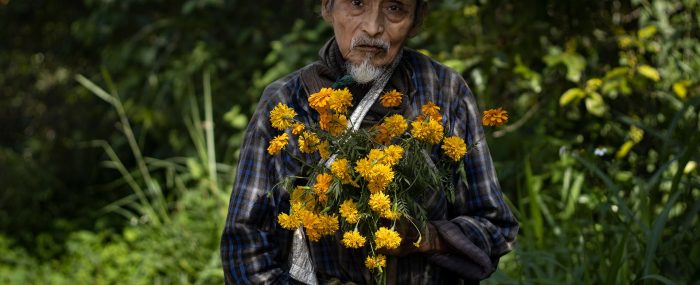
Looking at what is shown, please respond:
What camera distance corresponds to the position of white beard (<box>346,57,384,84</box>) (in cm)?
224

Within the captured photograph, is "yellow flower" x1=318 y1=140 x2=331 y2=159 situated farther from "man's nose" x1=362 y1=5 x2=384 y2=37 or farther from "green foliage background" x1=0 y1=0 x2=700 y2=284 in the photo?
"green foliage background" x1=0 y1=0 x2=700 y2=284

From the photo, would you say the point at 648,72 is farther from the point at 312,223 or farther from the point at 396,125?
the point at 312,223

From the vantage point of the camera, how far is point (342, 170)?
6.61ft

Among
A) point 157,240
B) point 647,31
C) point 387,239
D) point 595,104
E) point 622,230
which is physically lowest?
point 157,240

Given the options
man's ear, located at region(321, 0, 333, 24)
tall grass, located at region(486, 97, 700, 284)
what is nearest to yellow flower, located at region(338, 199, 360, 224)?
man's ear, located at region(321, 0, 333, 24)

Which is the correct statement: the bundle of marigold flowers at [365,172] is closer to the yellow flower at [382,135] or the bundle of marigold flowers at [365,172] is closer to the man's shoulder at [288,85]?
the yellow flower at [382,135]

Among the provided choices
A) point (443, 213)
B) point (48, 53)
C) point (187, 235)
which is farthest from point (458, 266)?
point (48, 53)

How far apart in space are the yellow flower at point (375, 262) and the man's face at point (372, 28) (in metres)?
0.45

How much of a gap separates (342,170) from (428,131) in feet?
0.65

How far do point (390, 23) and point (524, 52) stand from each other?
2.30 metres

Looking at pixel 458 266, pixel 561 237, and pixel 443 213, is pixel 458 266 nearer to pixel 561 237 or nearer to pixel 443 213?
pixel 443 213

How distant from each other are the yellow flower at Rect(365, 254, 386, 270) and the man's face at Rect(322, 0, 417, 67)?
45 cm

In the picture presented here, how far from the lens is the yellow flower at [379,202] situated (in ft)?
6.53

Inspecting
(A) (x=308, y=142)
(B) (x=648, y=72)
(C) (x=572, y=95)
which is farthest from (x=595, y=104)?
(A) (x=308, y=142)
